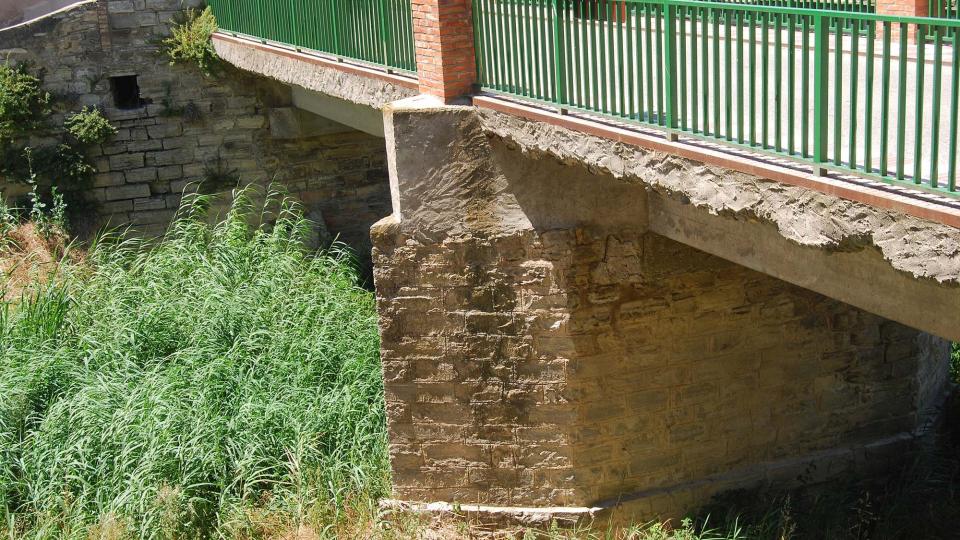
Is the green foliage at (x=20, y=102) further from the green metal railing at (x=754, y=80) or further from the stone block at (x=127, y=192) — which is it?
the green metal railing at (x=754, y=80)

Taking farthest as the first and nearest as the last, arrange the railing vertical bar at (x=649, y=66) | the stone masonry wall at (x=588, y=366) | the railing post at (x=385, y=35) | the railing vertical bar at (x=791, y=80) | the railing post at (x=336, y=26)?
the railing post at (x=336, y=26) → the railing post at (x=385, y=35) → the stone masonry wall at (x=588, y=366) → the railing vertical bar at (x=649, y=66) → the railing vertical bar at (x=791, y=80)

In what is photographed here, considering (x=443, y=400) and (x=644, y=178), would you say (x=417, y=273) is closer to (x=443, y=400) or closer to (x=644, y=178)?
(x=443, y=400)

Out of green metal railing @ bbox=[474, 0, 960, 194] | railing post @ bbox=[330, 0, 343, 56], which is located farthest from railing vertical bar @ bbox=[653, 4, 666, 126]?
railing post @ bbox=[330, 0, 343, 56]

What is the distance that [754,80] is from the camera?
550cm

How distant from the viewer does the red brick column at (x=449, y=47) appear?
26.0ft

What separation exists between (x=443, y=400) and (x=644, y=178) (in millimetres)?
2920

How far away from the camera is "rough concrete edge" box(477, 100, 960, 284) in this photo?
4.55 m

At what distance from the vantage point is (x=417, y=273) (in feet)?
27.1

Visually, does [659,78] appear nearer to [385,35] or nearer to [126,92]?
[385,35]

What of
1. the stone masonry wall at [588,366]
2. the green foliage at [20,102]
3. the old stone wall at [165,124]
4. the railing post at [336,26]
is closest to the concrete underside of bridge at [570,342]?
the stone masonry wall at [588,366]

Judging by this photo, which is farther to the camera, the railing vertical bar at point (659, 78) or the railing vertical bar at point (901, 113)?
the railing vertical bar at point (659, 78)

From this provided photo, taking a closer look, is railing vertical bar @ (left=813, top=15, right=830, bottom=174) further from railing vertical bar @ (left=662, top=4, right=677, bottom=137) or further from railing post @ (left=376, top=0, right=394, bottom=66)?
railing post @ (left=376, top=0, right=394, bottom=66)

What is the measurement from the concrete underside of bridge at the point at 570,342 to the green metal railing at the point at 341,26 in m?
1.15

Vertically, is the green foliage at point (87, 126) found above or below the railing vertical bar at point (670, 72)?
below
